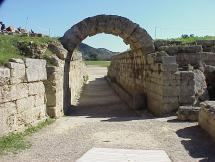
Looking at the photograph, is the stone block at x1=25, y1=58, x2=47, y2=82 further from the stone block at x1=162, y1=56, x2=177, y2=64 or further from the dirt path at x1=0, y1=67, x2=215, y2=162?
the stone block at x1=162, y1=56, x2=177, y2=64

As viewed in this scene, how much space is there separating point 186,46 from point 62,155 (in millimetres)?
8107

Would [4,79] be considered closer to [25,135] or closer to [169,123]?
[25,135]

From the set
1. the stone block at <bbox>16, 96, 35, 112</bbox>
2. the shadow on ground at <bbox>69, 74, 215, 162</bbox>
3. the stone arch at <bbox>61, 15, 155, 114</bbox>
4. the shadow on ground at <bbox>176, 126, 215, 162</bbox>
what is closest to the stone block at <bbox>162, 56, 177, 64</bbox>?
the shadow on ground at <bbox>69, 74, 215, 162</bbox>

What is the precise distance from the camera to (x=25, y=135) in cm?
962

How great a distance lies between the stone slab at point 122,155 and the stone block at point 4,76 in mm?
2656


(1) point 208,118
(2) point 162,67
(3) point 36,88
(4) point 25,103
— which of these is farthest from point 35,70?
(1) point 208,118

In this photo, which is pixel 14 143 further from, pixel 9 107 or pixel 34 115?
pixel 34 115

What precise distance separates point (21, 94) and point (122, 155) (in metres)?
3.67

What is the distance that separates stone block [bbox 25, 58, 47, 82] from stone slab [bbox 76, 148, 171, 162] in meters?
3.54

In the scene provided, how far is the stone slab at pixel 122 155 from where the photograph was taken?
23.8ft

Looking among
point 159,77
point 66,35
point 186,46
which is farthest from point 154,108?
point 66,35

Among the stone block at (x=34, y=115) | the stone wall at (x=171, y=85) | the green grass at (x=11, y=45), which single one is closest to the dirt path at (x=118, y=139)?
the stone block at (x=34, y=115)

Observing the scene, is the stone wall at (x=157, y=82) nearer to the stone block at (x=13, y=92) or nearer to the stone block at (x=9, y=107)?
the stone block at (x=13, y=92)

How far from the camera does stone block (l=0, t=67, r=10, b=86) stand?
28.8 feet
